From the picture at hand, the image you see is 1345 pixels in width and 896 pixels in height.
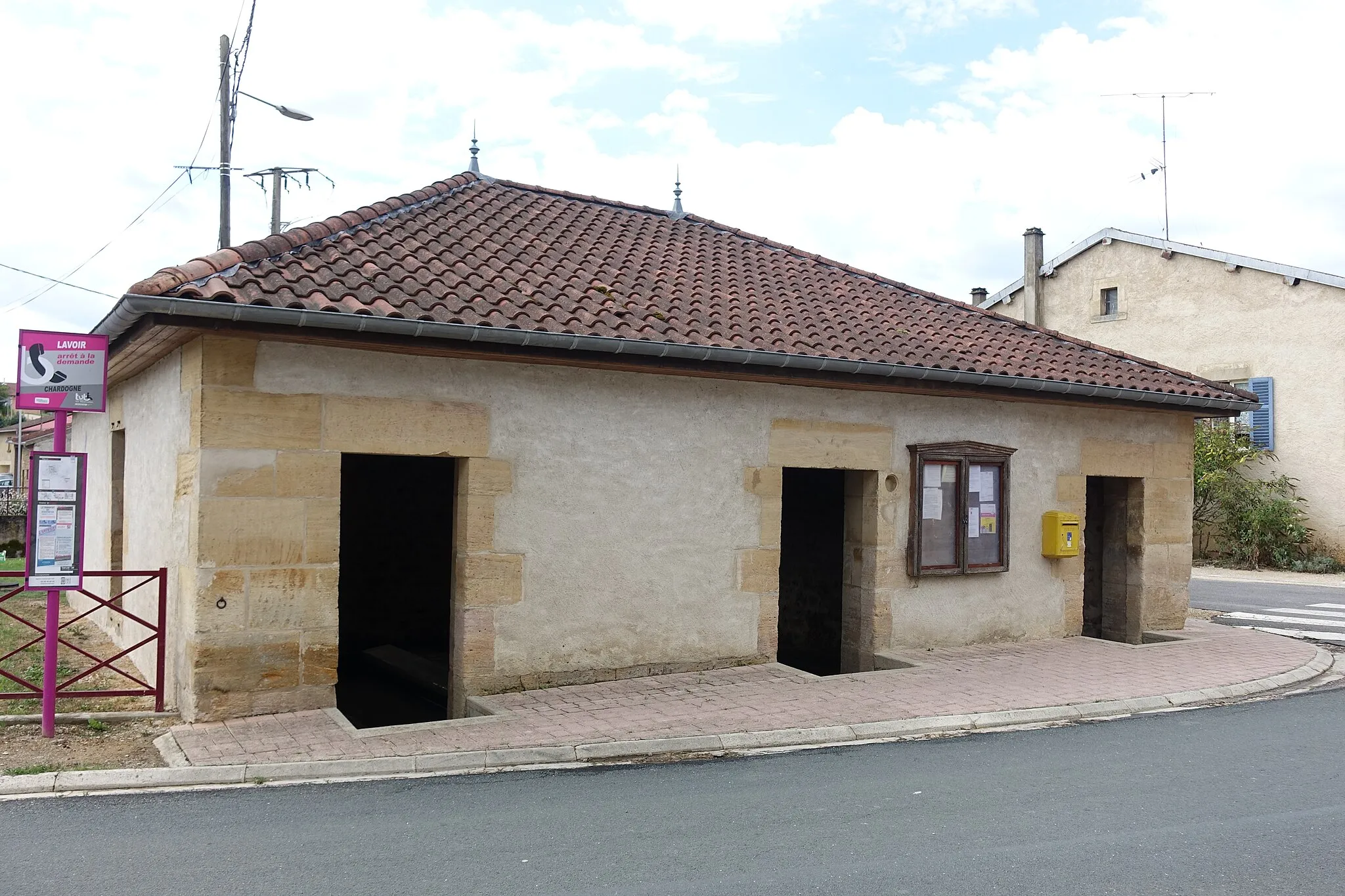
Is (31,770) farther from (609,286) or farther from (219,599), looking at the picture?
(609,286)

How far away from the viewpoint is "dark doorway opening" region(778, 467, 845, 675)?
11.5m

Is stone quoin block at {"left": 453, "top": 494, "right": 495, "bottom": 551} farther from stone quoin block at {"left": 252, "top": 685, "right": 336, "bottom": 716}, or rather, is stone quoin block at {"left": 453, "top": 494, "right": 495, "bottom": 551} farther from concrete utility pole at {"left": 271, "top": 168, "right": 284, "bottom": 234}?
concrete utility pole at {"left": 271, "top": 168, "right": 284, "bottom": 234}

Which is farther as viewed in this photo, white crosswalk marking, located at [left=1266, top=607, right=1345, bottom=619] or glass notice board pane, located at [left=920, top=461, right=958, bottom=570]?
white crosswalk marking, located at [left=1266, top=607, right=1345, bottom=619]

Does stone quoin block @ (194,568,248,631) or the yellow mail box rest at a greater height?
the yellow mail box

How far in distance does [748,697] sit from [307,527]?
11.0 feet

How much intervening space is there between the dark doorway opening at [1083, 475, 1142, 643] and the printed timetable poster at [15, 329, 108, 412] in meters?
9.28

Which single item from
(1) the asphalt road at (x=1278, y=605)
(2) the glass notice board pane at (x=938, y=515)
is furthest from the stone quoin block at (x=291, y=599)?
(1) the asphalt road at (x=1278, y=605)

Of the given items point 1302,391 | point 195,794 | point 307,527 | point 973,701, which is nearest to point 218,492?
point 307,527

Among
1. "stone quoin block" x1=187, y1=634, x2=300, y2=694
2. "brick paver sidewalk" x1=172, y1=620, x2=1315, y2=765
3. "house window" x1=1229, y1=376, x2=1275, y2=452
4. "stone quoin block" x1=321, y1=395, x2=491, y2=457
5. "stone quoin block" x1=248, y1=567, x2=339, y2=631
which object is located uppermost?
"house window" x1=1229, y1=376, x2=1275, y2=452

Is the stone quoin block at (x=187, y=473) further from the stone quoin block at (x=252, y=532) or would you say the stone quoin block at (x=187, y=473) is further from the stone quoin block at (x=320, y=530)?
the stone quoin block at (x=320, y=530)

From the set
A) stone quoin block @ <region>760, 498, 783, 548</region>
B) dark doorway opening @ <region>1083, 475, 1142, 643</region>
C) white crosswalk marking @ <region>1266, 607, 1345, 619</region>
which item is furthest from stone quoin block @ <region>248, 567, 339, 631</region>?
white crosswalk marking @ <region>1266, 607, 1345, 619</region>

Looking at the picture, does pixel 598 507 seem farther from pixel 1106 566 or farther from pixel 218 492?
pixel 1106 566

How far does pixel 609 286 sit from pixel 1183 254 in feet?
57.8

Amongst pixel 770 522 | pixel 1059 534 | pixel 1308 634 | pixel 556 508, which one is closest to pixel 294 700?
pixel 556 508
